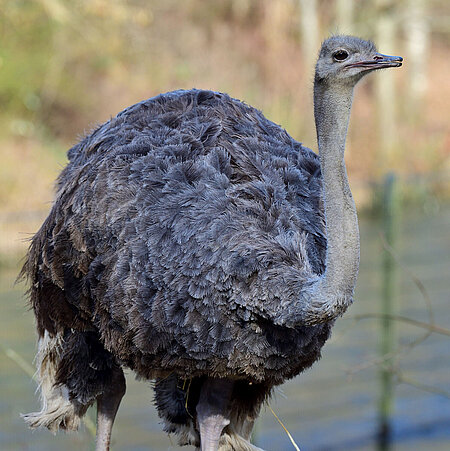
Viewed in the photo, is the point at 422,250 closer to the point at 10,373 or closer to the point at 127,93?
the point at 10,373

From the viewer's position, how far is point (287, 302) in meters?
3.21

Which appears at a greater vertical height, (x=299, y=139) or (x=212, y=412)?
(x=299, y=139)

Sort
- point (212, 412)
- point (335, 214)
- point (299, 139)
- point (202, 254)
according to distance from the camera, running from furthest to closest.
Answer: point (299, 139) < point (212, 412) < point (202, 254) < point (335, 214)

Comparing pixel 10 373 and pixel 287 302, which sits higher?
pixel 10 373

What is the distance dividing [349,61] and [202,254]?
0.86m

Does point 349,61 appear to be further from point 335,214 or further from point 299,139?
point 299,139

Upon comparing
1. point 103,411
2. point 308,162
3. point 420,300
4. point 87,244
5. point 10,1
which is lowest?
point 103,411

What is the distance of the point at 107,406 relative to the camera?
4512mm

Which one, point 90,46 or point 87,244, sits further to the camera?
point 90,46

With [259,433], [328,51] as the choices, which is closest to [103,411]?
[328,51]

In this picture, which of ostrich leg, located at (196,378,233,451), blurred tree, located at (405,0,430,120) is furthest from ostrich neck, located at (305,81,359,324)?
blurred tree, located at (405,0,430,120)

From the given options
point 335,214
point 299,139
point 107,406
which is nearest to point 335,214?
point 335,214

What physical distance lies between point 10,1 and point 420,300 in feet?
23.0

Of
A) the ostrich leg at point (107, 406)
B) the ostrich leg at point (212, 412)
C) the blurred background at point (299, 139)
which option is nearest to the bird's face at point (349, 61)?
the blurred background at point (299, 139)
